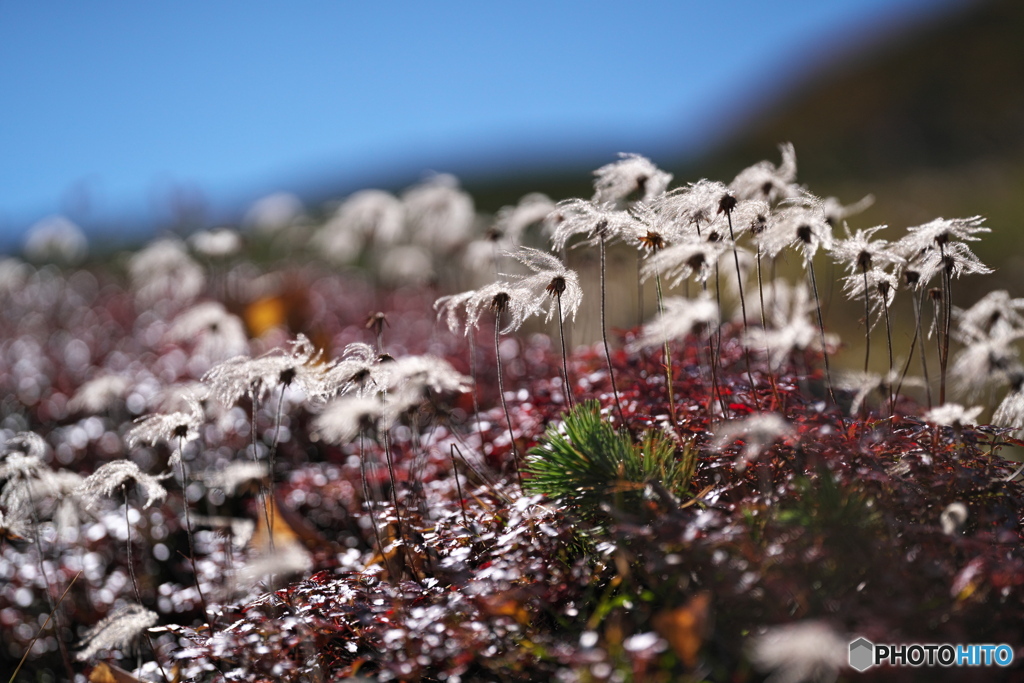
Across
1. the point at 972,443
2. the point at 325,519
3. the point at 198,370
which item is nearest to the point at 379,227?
the point at 198,370

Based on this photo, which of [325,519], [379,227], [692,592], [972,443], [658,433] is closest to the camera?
[692,592]

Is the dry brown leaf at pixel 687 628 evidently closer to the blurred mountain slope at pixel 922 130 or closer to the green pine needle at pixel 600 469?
the green pine needle at pixel 600 469

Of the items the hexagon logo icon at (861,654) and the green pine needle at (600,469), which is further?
the green pine needle at (600,469)

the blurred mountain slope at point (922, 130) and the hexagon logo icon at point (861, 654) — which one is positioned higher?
the blurred mountain slope at point (922, 130)

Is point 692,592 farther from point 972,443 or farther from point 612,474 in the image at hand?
point 972,443

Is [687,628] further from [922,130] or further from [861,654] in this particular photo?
[922,130]

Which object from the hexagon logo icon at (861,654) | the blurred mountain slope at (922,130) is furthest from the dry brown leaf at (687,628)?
the blurred mountain slope at (922,130)

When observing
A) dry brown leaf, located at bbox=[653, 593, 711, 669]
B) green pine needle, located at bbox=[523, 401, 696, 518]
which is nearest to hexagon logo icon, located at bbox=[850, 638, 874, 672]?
dry brown leaf, located at bbox=[653, 593, 711, 669]

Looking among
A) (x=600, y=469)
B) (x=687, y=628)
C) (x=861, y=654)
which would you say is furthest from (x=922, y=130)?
(x=687, y=628)
